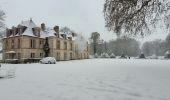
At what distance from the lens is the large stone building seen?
47750 mm

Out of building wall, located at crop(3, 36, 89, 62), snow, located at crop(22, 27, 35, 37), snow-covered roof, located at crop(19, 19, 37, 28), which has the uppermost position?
snow-covered roof, located at crop(19, 19, 37, 28)

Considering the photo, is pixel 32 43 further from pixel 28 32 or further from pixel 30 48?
pixel 28 32

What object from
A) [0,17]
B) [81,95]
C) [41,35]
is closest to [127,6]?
[81,95]

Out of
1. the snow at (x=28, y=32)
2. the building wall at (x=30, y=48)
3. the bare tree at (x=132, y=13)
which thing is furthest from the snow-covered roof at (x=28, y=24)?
the bare tree at (x=132, y=13)

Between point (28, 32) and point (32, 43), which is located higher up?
point (28, 32)

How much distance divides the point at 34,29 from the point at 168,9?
38.1 metres

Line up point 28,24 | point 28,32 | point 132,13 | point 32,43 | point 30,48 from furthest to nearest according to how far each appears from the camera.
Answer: point 28,24, point 32,43, point 30,48, point 28,32, point 132,13

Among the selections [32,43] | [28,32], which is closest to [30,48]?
[32,43]

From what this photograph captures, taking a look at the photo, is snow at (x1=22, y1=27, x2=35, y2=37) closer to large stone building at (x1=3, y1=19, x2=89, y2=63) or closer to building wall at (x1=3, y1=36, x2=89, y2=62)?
large stone building at (x1=3, y1=19, x2=89, y2=63)

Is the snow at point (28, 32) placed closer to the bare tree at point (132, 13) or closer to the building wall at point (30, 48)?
the building wall at point (30, 48)

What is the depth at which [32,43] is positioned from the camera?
50219 mm

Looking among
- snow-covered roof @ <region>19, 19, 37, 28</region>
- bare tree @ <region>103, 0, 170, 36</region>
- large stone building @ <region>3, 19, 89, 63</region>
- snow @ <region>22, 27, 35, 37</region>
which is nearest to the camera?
bare tree @ <region>103, 0, 170, 36</region>

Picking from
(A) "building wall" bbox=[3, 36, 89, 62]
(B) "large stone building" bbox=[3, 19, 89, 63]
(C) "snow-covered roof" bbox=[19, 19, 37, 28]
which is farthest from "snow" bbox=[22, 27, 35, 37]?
(C) "snow-covered roof" bbox=[19, 19, 37, 28]

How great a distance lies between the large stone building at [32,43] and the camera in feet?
157
